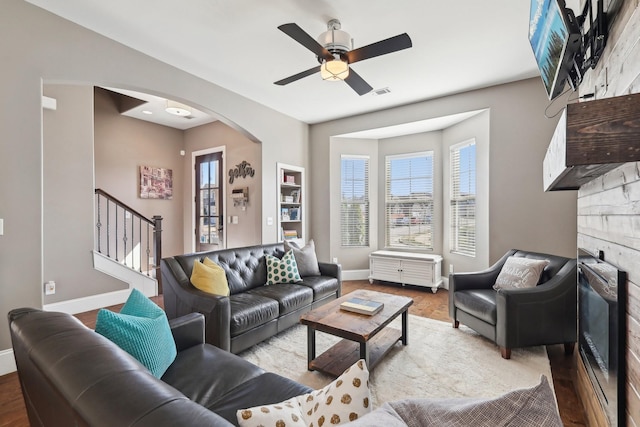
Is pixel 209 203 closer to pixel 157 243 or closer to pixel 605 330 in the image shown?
pixel 157 243

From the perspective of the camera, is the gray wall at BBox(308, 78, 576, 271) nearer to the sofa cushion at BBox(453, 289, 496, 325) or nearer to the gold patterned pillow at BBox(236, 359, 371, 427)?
the sofa cushion at BBox(453, 289, 496, 325)

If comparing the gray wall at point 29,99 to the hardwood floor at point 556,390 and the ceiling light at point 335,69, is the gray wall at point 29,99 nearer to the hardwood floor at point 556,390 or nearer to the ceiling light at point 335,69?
the hardwood floor at point 556,390

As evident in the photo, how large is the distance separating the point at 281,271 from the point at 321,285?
1.64 ft

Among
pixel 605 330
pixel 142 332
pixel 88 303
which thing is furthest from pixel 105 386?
pixel 88 303

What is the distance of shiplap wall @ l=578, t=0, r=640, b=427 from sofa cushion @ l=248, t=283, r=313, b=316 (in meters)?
2.35

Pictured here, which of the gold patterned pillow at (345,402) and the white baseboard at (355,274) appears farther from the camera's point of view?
the white baseboard at (355,274)

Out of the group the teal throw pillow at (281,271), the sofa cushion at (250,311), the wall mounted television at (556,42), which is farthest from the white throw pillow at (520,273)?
the sofa cushion at (250,311)

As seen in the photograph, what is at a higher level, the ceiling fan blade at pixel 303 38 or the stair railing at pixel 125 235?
the ceiling fan blade at pixel 303 38

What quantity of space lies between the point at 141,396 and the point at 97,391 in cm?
12

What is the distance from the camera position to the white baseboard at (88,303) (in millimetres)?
3596

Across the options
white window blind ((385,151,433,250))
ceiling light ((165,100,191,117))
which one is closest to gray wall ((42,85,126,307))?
ceiling light ((165,100,191,117))

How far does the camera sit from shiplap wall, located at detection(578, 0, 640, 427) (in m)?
1.08

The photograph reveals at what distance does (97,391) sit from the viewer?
680 millimetres

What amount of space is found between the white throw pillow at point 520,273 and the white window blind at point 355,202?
8.94 ft
